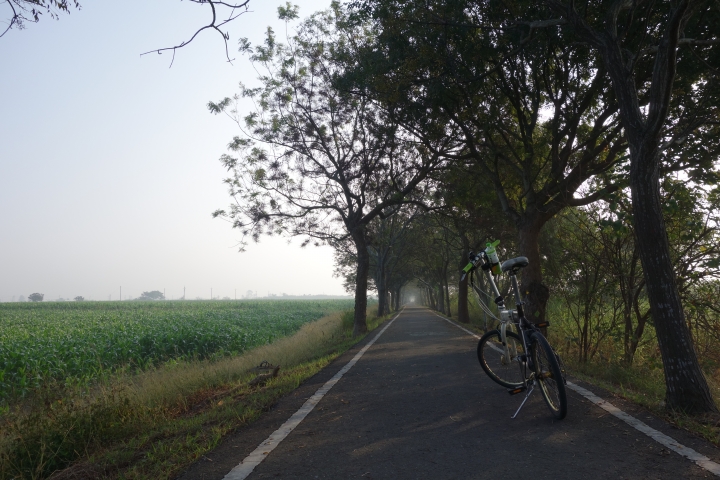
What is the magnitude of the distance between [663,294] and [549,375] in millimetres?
1645

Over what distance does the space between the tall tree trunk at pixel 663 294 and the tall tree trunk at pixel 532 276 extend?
616cm

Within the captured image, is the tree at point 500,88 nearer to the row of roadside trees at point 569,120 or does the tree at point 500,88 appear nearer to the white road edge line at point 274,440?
the row of roadside trees at point 569,120

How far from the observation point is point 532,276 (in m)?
12.2

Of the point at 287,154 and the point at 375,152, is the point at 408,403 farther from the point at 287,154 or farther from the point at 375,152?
the point at 287,154

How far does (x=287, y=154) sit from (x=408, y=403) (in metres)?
13.5

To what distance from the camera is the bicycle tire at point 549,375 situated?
487cm

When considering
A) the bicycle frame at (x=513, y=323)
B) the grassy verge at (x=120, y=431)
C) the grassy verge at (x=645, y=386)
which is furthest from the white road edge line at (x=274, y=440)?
the grassy verge at (x=645, y=386)

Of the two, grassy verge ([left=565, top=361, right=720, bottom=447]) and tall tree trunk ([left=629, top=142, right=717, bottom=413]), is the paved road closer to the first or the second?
grassy verge ([left=565, top=361, right=720, bottom=447])

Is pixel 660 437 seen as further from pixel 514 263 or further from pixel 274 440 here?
pixel 274 440

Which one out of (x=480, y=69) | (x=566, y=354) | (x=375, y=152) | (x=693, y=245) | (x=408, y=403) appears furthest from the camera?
(x=375, y=152)

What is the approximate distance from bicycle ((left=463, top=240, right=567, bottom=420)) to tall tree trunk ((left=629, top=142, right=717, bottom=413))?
117cm

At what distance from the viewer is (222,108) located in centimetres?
1773

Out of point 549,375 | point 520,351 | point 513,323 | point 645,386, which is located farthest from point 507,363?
point 645,386

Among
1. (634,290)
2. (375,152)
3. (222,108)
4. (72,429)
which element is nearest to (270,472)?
(72,429)
